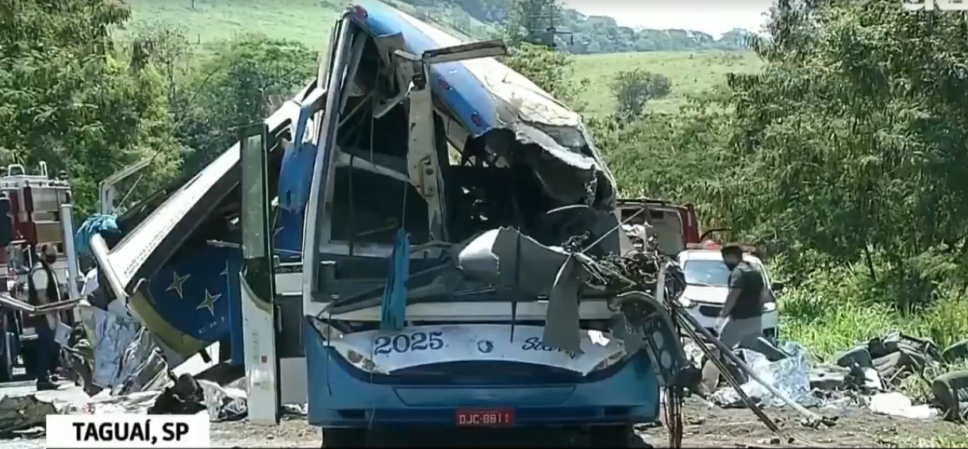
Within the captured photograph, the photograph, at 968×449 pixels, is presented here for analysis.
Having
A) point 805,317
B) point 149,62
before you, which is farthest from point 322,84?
point 149,62

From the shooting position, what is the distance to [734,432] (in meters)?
10.3

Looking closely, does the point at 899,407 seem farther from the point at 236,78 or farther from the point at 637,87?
the point at 637,87

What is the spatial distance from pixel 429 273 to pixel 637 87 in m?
67.4

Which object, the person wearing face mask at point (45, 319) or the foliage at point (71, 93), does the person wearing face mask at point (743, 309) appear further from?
the foliage at point (71, 93)

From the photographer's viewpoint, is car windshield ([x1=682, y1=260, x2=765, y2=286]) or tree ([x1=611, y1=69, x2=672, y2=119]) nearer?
car windshield ([x1=682, y1=260, x2=765, y2=286])

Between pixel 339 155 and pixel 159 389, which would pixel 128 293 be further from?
pixel 339 155

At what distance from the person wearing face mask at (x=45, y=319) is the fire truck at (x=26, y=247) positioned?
0.16 meters

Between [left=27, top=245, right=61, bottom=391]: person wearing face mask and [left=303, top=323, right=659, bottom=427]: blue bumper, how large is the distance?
824 centimetres

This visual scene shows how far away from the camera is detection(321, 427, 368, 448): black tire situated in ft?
29.5

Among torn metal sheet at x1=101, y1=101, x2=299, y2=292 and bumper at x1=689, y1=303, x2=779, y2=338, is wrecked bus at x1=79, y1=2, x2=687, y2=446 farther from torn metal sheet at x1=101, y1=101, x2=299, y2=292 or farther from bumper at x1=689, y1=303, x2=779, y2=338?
bumper at x1=689, y1=303, x2=779, y2=338

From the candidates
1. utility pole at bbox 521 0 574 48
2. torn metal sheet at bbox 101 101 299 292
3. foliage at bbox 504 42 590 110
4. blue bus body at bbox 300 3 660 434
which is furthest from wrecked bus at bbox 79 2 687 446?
foliage at bbox 504 42 590 110

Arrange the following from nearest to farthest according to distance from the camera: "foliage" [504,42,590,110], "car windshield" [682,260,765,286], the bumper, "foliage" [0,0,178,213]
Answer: the bumper < "car windshield" [682,260,765,286] < "foliage" [0,0,178,213] < "foliage" [504,42,590,110]

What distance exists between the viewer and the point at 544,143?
901 centimetres
